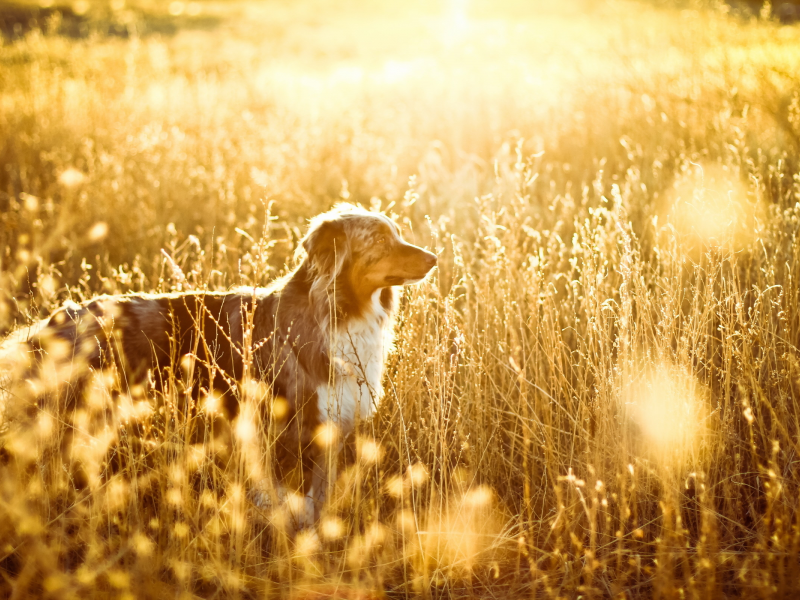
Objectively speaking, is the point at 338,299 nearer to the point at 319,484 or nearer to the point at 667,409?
the point at 319,484

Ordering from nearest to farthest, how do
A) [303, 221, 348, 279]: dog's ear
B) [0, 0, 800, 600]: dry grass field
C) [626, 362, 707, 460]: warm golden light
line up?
[0, 0, 800, 600]: dry grass field, [626, 362, 707, 460]: warm golden light, [303, 221, 348, 279]: dog's ear

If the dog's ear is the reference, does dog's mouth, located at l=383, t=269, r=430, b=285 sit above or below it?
below

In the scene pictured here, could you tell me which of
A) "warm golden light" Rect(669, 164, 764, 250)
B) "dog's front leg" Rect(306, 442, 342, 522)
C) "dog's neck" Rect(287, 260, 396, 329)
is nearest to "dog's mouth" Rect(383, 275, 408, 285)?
"dog's neck" Rect(287, 260, 396, 329)

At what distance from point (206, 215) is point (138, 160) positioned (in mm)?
1294

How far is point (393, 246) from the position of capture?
309 centimetres

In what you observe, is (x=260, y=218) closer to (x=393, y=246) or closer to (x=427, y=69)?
(x=393, y=246)

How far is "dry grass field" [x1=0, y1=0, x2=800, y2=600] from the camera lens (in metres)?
2.21

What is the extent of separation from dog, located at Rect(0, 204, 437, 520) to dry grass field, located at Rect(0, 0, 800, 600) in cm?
17

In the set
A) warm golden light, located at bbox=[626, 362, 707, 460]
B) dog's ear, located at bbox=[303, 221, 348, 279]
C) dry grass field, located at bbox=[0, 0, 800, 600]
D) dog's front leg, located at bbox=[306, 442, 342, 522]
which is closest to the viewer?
dry grass field, located at bbox=[0, 0, 800, 600]

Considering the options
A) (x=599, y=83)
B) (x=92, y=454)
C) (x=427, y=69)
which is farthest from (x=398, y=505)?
(x=427, y=69)

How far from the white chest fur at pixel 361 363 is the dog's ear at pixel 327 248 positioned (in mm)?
Result: 307

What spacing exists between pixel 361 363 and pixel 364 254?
0.56 m

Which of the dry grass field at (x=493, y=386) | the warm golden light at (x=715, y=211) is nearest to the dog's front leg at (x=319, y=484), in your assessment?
the dry grass field at (x=493, y=386)

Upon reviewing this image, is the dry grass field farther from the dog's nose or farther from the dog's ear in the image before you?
the dog's ear
